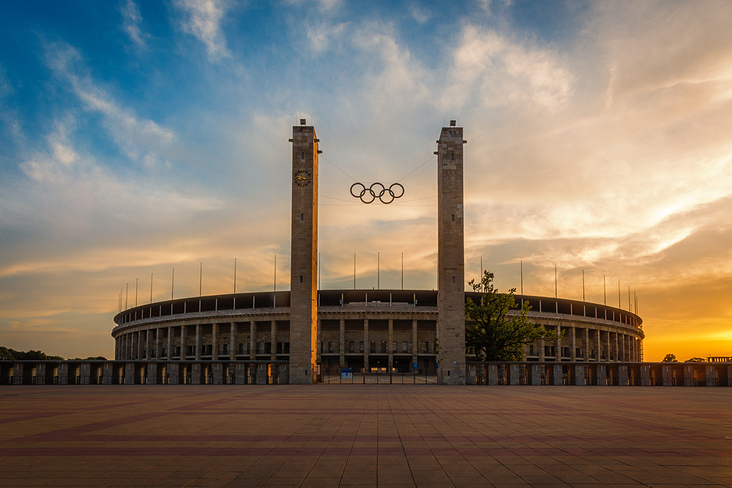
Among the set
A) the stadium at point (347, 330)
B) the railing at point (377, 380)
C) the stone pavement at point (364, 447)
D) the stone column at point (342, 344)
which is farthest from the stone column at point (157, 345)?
the stone pavement at point (364, 447)

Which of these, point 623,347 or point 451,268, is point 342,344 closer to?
point 451,268

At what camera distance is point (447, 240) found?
182ft

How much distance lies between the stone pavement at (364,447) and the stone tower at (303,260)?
101 ft

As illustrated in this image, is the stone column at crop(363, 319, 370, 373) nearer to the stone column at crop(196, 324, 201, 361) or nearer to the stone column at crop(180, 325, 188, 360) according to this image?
the stone column at crop(196, 324, 201, 361)

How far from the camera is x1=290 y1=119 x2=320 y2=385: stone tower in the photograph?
5488 cm

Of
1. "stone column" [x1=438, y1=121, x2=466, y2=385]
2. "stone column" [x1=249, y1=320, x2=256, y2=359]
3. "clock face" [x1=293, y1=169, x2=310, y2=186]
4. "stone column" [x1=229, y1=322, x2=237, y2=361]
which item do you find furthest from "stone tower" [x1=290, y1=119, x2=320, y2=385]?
"stone column" [x1=229, y1=322, x2=237, y2=361]

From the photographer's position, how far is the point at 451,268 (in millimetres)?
54969

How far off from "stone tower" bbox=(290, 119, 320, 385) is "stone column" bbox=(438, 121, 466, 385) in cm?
1244

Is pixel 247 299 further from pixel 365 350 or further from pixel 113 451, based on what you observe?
pixel 113 451

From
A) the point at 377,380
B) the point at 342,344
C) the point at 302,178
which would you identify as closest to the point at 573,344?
the point at 342,344

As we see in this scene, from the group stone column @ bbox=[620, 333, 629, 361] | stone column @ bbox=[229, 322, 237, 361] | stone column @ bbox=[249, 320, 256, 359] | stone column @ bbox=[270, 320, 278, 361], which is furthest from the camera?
stone column @ bbox=[620, 333, 629, 361]

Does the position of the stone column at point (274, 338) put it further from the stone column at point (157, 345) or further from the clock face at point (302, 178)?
the clock face at point (302, 178)

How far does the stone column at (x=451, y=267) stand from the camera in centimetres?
5425

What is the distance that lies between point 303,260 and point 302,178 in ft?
26.7
